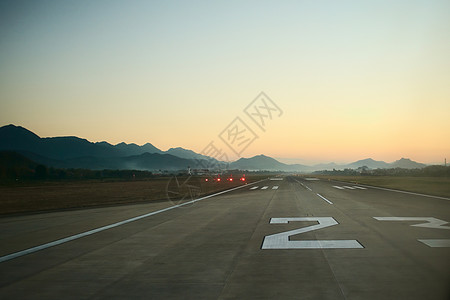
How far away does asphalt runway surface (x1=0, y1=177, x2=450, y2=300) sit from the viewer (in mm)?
5645

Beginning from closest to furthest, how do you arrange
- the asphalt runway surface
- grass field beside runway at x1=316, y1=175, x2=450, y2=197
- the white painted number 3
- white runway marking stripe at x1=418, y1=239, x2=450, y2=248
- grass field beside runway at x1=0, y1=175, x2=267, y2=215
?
the asphalt runway surface, white runway marking stripe at x1=418, y1=239, x2=450, y2=248, the white painted number 3, grass field beside runway at x1=0, y1=175, x2=267, y2=215, grass field beside runway at x1=316, y1=175, x2=450, y2=197

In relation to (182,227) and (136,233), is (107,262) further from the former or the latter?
(182,227)

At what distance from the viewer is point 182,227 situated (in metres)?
12.3

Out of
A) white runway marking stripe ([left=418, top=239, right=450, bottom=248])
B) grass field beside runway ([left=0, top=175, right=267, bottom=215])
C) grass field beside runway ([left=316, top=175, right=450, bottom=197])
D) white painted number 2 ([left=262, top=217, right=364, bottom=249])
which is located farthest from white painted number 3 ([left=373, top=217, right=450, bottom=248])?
grass field beside runway ([left=0, top=175, right=267, bottom=215])

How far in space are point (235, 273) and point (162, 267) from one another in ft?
4.90

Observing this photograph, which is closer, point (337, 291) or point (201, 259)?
point (337, 291)

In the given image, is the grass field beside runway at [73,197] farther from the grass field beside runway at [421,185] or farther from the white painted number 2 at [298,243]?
the grass field beside runway at [421,185]

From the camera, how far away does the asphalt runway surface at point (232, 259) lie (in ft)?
18.5

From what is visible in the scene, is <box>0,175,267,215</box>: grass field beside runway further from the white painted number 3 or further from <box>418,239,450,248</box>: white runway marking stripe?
<box>418,239,450,248</box>: white runway marking stripe

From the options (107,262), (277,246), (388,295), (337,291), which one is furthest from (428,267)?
(107,262)

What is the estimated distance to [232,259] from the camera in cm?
765

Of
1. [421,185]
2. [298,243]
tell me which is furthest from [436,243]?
[421,185]

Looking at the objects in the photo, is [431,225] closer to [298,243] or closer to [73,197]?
[298,243]

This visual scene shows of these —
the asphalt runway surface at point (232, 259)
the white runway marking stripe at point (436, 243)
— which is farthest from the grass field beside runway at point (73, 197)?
the white runway marking stripe at point (436, 243)
